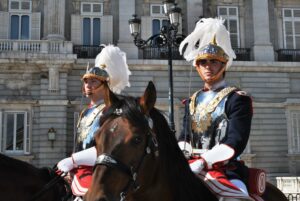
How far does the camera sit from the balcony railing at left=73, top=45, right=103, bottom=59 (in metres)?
22.9

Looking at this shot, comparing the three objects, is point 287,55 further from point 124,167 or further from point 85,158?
point 124,167

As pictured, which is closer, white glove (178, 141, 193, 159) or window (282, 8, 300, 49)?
white glove (178, 141, 193, 159)

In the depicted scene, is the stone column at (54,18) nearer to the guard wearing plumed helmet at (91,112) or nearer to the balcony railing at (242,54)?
the balcony railing at (242,54)

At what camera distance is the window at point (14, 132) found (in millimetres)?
21406

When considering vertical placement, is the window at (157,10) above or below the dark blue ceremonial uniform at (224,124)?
above

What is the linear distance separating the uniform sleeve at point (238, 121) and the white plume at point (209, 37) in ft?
1.72

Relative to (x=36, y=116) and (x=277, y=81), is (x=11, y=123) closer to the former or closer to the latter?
(x=36, y=116)

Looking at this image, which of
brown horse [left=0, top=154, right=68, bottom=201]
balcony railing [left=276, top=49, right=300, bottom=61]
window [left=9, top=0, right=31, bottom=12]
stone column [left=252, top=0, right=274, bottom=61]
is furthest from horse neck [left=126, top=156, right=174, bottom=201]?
balcony railing [left=276, top=49, right=300, bottom=61]

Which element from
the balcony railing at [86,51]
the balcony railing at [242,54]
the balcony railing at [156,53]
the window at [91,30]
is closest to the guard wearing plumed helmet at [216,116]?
the balcony railing at [86,51]

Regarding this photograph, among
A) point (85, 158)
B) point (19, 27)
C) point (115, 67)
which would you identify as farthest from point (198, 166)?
point (19, 27)

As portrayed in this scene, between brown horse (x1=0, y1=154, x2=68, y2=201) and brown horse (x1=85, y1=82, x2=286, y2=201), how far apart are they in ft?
7.74

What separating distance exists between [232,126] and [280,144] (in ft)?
67.1

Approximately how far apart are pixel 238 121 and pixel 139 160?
114 cm

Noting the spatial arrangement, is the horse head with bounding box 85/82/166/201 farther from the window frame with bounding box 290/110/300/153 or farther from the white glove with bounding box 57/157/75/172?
the window frame with bounding box 290/110/300/153
